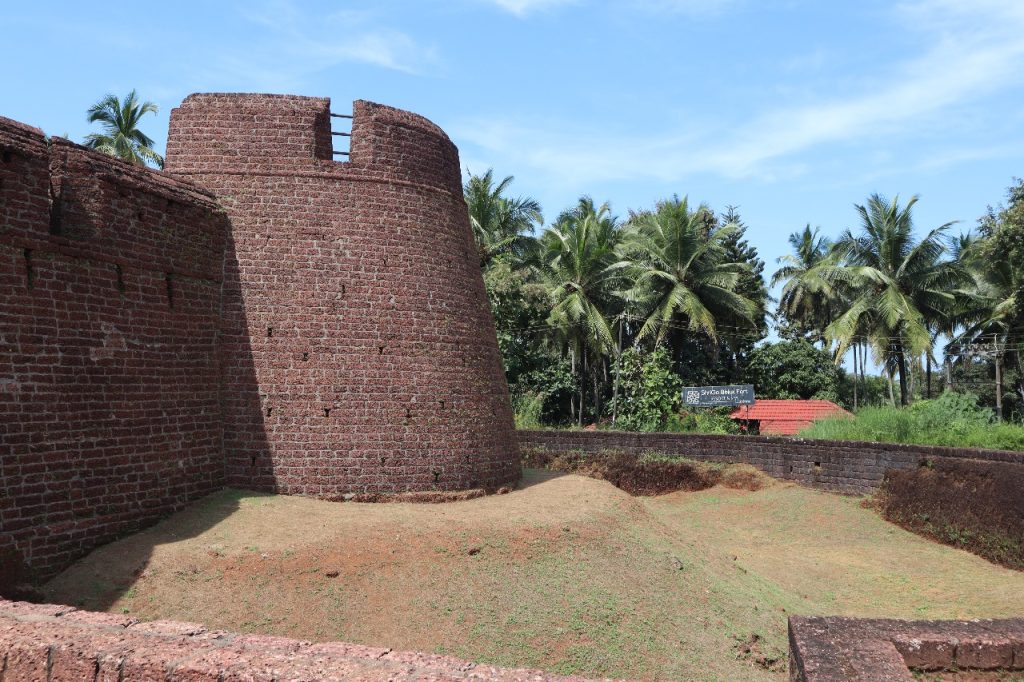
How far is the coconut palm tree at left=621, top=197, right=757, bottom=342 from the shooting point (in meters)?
27.4

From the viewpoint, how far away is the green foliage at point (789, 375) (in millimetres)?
32062

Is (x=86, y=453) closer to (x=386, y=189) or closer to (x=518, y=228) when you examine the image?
(x=386, y=189)

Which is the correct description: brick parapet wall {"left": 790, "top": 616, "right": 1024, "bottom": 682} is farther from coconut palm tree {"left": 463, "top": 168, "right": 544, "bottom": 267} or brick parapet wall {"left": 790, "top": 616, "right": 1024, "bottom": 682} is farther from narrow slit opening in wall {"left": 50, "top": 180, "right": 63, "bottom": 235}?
coconut palm tree {"left": 463, "top": 168, "right": 544, "bottom": 267}

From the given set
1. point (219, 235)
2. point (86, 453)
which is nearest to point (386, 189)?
point (219, 235)

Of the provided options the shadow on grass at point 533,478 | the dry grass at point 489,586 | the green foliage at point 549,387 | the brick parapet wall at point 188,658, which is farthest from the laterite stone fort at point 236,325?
the green foliage at point 549,387

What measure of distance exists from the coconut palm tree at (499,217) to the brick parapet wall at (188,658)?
91.3ft

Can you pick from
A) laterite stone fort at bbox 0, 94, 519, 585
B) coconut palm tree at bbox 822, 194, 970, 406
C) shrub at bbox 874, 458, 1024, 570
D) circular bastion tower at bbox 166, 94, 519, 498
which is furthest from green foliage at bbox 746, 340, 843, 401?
circular bastion tower at bbox 166, 94, 519, 498

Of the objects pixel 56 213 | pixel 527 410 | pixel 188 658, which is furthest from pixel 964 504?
pixel 56 213

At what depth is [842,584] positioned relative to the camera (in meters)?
11.3

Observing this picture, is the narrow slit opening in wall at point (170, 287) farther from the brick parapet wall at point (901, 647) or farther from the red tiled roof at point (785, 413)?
the red tiled roof at point (785, 413)

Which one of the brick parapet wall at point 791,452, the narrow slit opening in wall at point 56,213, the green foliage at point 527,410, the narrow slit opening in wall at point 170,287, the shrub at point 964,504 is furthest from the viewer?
the green foliage at point 527,410

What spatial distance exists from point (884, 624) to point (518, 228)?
2936 cm

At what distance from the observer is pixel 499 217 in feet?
109

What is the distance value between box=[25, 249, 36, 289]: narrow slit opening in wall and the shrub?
13526mm
